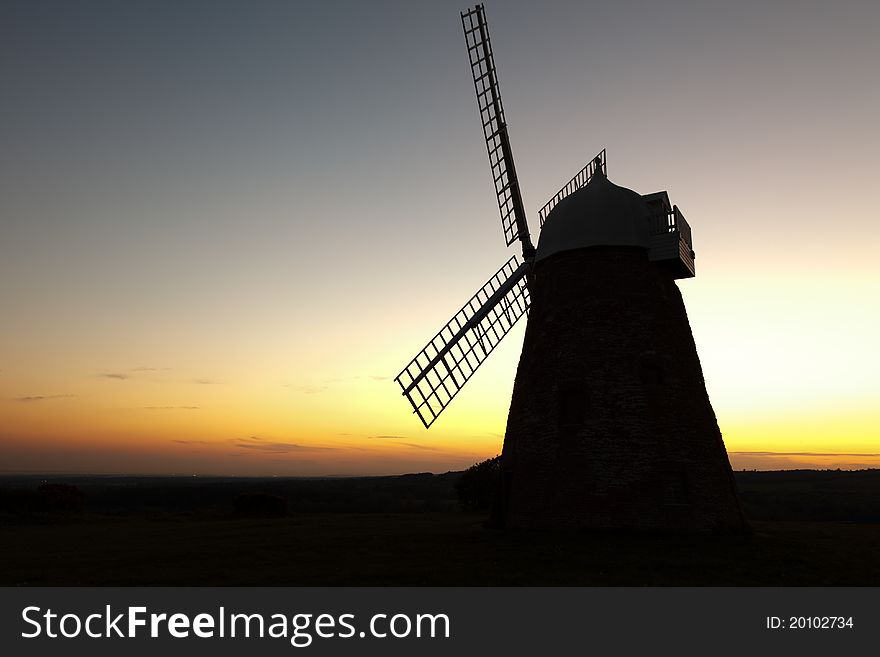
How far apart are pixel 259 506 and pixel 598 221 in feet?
84.0

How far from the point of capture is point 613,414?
19.9 m

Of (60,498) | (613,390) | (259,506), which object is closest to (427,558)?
(613,390)

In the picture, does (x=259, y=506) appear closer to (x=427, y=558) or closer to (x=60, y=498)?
(x=60, y=498)

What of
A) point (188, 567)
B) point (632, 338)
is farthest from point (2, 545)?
point (632, 338)

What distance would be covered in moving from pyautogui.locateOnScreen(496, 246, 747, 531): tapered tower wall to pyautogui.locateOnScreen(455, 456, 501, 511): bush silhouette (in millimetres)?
17458

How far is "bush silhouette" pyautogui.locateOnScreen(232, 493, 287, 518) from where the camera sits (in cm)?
3653

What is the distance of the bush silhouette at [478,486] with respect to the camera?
39.4 meters

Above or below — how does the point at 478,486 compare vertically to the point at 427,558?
above

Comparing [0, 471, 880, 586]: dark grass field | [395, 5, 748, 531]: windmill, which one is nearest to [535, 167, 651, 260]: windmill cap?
[395, 5, 748, 531]: windmill

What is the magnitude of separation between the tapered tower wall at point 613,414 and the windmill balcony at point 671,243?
367 mm

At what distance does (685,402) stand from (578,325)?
4124 mm

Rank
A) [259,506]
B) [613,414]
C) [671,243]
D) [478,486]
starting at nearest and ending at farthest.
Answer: [613,414]
[671,243]
[259,506]
[478,486]

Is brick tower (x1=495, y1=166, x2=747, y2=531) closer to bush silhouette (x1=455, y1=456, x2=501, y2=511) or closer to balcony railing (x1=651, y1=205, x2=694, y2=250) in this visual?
balcony railing (x1=651, y1=205, x2=694, y2=250)
